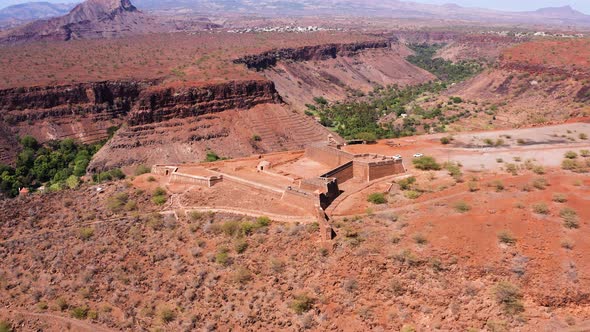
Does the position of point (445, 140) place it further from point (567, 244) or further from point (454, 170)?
point (567, 244)

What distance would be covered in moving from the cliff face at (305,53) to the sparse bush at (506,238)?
210 ft

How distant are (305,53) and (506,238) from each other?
3408 inches

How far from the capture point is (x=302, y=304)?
2038cm

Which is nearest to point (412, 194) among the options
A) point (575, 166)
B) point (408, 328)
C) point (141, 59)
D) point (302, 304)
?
point (302, 304)

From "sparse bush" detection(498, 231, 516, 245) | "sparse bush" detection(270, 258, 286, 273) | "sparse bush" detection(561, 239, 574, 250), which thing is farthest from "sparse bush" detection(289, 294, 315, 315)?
"sparse bush" detection(561, 239, 574, 250)

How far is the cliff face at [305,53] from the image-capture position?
281ft

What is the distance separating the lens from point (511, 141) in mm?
40969

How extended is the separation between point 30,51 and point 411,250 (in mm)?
90392

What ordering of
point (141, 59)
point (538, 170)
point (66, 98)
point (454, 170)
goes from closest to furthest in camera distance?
point (538, 170)
point (454, 170)
point (66, 98)
point (141, 59)

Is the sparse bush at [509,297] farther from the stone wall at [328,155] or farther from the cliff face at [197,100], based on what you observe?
the cliff face at [197,100]

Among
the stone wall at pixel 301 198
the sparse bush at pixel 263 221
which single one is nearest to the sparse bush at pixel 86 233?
the sparse bush at pixel 263 221

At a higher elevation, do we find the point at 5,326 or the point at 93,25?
the point at 93,25

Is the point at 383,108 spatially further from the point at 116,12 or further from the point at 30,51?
the point at 116,12

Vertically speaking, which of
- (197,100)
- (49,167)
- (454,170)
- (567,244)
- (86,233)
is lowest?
(49,167)
